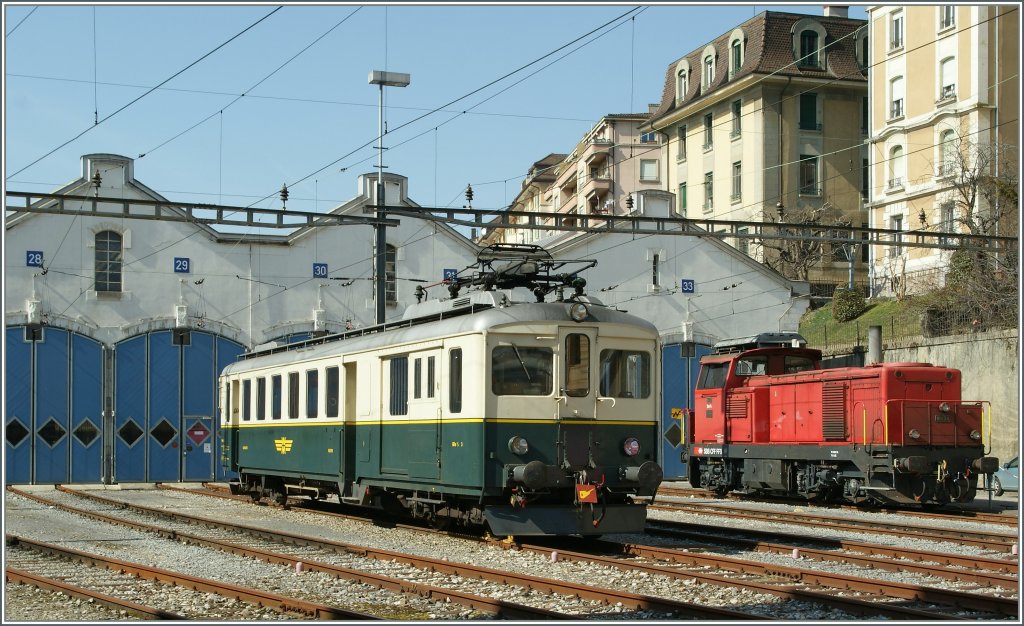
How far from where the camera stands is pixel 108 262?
35.1 m

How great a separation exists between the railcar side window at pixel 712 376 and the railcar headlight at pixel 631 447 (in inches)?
451

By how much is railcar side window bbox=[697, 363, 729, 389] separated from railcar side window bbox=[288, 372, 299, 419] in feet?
33.7

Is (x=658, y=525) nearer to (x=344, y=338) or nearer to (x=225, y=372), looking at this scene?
(x=344, y=338)

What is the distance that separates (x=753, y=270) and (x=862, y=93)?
73.1 ft

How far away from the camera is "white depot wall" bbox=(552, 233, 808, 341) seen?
39.1 m

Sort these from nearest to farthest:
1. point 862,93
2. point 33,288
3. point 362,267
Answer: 1. point 33,288
2. point 362,267
3. point 862,93

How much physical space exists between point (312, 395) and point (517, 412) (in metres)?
6.56

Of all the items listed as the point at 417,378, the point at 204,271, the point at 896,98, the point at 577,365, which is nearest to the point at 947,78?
the point at 896,98

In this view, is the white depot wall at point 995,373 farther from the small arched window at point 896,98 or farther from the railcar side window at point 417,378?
the small arched window at point 896,98

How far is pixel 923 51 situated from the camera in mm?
46656

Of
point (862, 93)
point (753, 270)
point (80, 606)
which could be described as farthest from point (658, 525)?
point (862, 93)

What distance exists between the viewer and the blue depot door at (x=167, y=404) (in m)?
34.8

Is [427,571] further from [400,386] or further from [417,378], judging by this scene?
[400,386]

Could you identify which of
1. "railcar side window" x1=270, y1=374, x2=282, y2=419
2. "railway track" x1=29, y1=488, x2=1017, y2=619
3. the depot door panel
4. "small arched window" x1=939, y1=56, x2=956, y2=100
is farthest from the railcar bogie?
"small arched window" x1=939, y1=56, x2=956, y2=100
